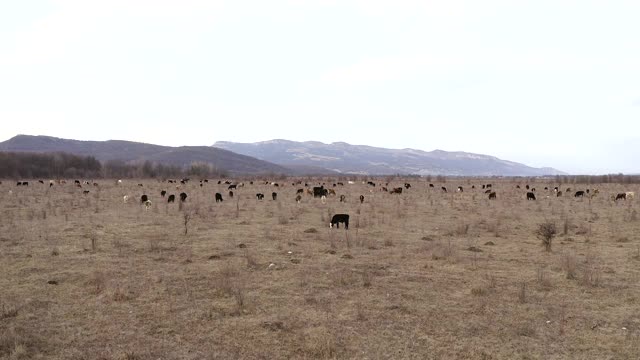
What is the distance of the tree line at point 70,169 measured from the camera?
308ft

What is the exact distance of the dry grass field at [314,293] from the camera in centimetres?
745

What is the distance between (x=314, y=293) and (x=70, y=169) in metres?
104

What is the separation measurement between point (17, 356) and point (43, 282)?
4.43 metres

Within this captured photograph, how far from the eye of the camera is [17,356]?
22.6 ft

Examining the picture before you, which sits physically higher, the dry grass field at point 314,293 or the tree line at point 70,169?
the tree line at point 70,169

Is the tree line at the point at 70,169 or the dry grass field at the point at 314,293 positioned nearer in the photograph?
the dry grass field at the point at 314,293

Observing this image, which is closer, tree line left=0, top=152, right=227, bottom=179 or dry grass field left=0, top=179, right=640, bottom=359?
dry grass field left=0, top=179, right=640, bottom=359

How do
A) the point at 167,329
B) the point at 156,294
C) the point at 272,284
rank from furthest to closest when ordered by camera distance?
the point at 272,284 < the point at 156,294 < the point at 167,329

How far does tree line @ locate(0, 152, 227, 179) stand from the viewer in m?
94.0

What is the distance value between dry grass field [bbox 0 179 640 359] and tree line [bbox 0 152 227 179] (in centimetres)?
8461

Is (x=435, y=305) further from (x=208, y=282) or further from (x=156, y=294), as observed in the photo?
(x=156, y=294)

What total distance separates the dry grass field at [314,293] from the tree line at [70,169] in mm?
84607

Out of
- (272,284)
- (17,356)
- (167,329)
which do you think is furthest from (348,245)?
(17,356)

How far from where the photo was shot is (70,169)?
10000 cm
